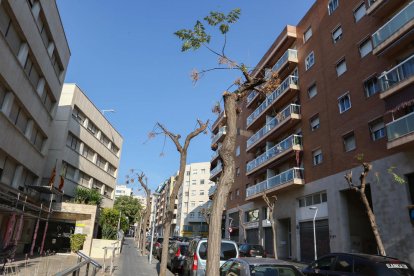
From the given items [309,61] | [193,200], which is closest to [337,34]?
[309,61]

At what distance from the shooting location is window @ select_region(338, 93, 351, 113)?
21.5m

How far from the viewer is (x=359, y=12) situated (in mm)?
21688

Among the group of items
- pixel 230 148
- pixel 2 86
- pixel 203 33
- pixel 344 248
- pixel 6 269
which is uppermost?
pixel 2 86

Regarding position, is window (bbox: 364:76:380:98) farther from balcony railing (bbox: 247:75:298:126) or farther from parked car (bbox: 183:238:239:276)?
parked car (bbox: 183:238:239:276)

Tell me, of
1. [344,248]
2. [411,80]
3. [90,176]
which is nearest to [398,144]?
[411,80]

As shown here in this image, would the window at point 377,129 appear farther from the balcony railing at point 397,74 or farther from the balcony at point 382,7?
the balcony at point 382,7

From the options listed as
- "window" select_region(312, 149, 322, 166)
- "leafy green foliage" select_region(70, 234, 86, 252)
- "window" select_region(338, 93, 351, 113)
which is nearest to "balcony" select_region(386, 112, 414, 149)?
"window" select_region(338, 93, 351, 113)

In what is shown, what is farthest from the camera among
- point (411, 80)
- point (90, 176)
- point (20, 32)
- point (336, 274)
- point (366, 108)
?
point (90, 176)

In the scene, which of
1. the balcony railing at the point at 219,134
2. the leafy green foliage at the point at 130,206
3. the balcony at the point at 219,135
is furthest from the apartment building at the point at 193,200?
the balcony railing at the point at 219,134

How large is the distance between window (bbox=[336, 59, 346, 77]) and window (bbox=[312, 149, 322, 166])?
215 inches

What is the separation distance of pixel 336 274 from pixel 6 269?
1122 cm

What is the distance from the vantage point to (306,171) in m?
25.6

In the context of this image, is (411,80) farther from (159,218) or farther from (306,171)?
(159,218)

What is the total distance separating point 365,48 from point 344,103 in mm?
3524
